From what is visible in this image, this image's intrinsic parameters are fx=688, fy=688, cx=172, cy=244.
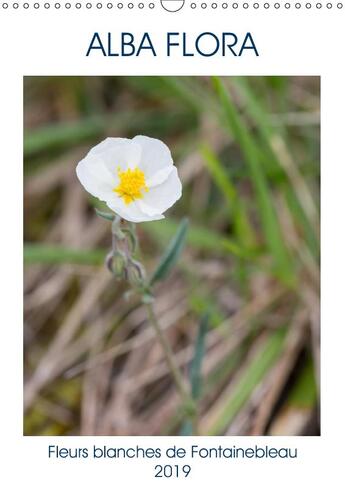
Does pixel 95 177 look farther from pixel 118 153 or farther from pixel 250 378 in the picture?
pixel 250 378

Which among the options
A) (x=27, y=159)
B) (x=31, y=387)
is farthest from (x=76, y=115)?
(x=31, y=387)

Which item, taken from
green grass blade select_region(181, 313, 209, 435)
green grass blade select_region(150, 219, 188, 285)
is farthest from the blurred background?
green grass blade select_region(150, 219, 188, 285)

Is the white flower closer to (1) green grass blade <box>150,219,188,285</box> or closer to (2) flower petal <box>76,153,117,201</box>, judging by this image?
(2) flower petal <box>76,153,117,201</box>

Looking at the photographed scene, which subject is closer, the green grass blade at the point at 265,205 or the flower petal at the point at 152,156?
the flower petal at the point at 152,156

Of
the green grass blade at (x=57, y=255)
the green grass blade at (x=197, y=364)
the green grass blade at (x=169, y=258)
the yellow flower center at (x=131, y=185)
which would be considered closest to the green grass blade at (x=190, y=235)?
the green grass blade at (x=57, y=255)

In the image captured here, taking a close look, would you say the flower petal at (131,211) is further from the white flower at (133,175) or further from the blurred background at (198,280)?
the blurred background at (198,280)
